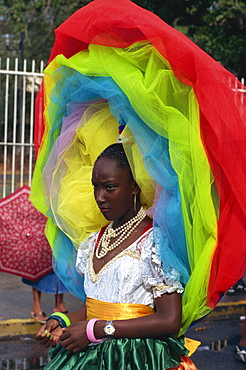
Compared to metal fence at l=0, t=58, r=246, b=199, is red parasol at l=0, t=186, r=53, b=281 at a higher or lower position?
lower

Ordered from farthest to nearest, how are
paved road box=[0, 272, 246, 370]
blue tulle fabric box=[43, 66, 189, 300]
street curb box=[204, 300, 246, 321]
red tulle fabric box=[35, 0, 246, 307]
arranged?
street curb box=[204, 300, 246, 321], paved road box=[0, 272, 246, 370], blue tulle fabric box=[43, 66, 189, 300], red tulle fabric box=[35, 0, 246, 307]

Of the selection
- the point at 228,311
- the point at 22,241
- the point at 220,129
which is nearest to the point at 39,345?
the point at 22,241

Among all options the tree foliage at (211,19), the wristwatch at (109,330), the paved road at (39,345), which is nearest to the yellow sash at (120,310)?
the wristwatch at (109,330)

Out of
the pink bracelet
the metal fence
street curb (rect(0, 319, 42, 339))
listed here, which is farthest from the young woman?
the metal fence

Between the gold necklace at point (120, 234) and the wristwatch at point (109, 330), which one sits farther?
the gold necklace at point (120, 234)

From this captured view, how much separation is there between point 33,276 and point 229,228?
3.85 metres

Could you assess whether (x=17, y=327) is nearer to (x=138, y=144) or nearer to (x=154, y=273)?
(x=154, y=273)

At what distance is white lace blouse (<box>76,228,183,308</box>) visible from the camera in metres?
2.49

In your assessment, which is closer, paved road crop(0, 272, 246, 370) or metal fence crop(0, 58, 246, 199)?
paved road crop(0, 272, 246, 370)

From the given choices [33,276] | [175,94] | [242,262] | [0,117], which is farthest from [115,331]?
[0,117]

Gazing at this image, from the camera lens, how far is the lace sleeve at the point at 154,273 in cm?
246

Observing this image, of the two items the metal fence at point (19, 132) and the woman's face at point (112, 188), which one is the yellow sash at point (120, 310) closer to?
the woman's face at point (112, 188)

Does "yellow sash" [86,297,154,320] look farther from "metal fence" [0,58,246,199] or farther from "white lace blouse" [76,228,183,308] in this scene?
"metal fence" [0,58,246,199]

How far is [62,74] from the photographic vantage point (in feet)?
9.82
